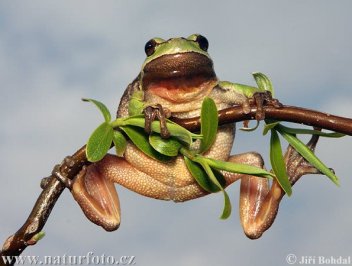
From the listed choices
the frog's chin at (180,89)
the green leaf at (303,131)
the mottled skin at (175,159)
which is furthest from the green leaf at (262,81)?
the frog's chin at (180,89)

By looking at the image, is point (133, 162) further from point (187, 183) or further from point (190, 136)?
point (190, 136)

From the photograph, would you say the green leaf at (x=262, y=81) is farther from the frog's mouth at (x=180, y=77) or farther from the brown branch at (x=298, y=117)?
the frog's mouth at (x=180, y=77)

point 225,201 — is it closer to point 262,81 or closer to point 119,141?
point 119,141

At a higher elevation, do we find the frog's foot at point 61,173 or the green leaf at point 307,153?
the green leaf at point 307,153

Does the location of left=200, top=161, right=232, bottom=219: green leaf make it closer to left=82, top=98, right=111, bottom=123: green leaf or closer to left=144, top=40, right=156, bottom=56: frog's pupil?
left=82, top=98, right=111, bottom=123: green leaf

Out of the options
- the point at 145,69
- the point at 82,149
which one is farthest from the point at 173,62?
the point at 82,149
